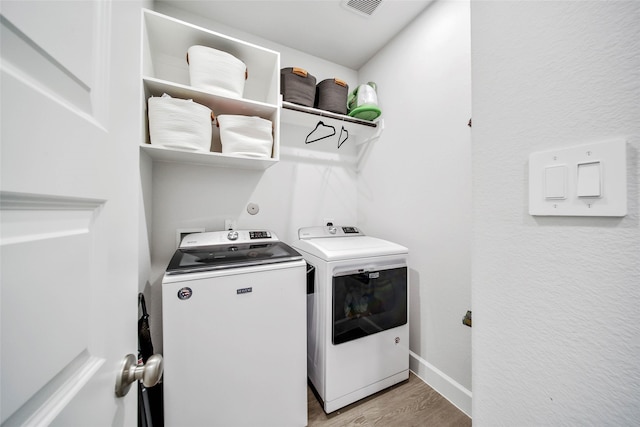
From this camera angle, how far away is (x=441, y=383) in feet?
4.91

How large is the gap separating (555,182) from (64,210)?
90 centimetres

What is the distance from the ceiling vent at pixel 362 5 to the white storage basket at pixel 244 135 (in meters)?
1.05

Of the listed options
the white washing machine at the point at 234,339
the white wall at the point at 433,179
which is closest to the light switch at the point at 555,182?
the white wall at the point at 433,179

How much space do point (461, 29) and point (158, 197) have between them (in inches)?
91.3

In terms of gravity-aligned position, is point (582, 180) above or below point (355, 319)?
above

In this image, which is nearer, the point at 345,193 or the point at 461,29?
the point at 461,29

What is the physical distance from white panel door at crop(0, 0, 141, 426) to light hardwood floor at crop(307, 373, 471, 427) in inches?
49.9

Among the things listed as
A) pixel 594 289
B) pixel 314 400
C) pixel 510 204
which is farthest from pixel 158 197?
pixel 594 289

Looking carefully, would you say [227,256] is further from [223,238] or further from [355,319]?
[355,319]

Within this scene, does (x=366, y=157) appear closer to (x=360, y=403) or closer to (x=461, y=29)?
(x=461, y=29)

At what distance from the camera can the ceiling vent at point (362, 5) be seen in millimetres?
1542

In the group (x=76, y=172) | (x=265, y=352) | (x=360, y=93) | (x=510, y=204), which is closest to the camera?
(x=76, y=172)

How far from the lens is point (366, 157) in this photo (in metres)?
2.20

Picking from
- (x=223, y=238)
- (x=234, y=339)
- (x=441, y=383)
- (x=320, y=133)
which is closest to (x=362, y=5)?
(x=320, y=133)
